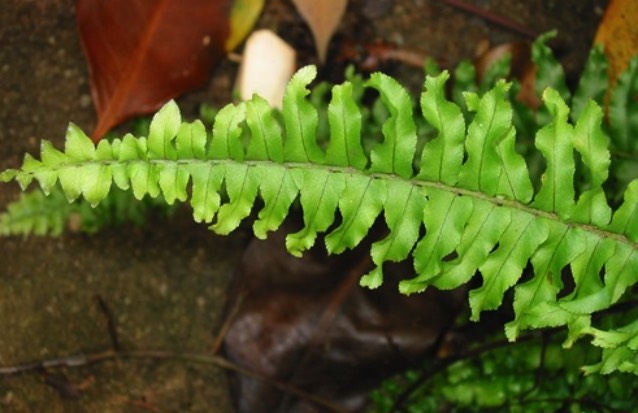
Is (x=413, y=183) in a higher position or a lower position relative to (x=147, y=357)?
higher

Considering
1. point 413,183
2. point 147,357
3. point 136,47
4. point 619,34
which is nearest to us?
point 413,183

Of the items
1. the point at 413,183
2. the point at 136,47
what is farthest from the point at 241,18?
the point at 413,183

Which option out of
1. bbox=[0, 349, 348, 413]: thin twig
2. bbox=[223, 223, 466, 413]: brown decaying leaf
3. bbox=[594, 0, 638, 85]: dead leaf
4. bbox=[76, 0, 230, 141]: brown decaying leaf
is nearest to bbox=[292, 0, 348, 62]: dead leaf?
bbox=[76, 0, 230, 141]: brown decaying leaf

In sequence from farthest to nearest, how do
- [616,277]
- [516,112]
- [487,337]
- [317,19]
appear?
[317,19]
[487,337]
[516,112]
[616,277]

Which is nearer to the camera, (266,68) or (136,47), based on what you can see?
(136,47)

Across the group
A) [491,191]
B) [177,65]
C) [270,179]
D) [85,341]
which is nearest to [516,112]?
[491,191]

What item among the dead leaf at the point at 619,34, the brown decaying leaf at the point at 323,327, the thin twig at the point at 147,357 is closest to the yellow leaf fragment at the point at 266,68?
the brown decaying leaf at the point at 323,327

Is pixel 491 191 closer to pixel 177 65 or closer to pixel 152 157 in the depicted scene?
pixel 152 157

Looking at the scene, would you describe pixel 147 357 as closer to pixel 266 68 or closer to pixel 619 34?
pixel 266 68
